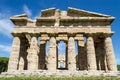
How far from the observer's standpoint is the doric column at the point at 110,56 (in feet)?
74.8

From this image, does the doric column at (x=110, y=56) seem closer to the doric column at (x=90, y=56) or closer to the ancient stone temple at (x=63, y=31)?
the ancient stone temple at (x=63, y=31)

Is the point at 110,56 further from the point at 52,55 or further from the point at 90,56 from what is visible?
the point at 52,55

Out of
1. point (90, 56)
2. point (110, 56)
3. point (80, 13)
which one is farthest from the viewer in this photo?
point (80, 13)

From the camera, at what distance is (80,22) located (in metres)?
25.0

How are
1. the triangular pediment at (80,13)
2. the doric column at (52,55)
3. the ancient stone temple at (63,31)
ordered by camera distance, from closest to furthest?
the doric column at (52,55)
the ancient stone temple at (63,31)
the triangular pediment at (80,13)

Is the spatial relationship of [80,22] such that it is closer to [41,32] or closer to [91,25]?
[91,25]

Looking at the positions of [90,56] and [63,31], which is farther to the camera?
[63,31]

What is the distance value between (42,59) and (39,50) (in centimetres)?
164

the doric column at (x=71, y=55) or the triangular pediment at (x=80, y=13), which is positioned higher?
the triangular pediment at (x=80, y=13)

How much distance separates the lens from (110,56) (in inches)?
917

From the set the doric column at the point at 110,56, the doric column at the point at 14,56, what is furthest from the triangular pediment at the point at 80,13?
the doric column at the point at 14,56

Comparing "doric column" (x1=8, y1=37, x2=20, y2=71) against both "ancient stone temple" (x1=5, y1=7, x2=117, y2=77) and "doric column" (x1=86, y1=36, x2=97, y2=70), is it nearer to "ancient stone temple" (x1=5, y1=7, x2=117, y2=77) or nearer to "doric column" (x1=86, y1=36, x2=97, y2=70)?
"ancient stone temple" (x1=5, y1=7, x2=117, y2=77)

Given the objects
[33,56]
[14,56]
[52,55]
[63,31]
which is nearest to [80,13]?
[63,31]

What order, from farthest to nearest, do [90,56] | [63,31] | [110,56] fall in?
[63,31] < [90,56] < [110,56]
